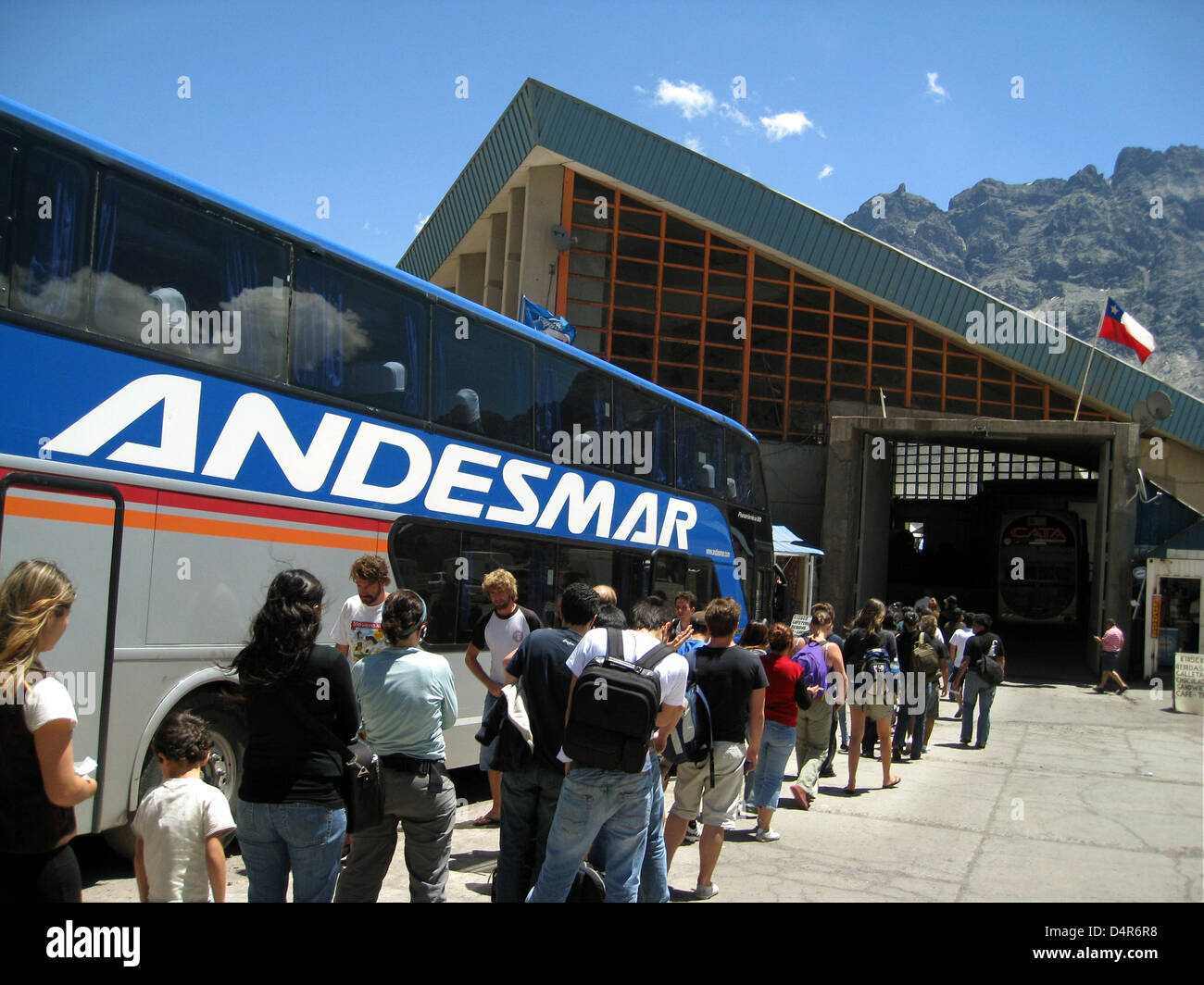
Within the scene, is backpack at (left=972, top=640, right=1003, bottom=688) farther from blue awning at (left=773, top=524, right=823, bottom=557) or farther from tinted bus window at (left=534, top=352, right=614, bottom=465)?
Answer: blue awning at (left=773, top=524, right=823, bottom=557)

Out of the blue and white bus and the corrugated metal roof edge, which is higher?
the corrugated metal roof edge

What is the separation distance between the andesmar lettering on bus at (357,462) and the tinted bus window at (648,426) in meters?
0.32

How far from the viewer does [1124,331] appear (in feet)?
74.0

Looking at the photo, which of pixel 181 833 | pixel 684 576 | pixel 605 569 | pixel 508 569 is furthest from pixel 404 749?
pixel 684 576

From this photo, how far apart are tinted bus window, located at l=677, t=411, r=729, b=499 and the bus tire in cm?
645

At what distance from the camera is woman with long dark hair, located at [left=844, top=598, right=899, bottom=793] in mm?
9445

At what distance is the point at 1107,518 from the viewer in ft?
75.9

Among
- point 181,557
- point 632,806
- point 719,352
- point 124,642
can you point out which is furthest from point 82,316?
point 719,352

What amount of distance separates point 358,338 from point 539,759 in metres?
3.70

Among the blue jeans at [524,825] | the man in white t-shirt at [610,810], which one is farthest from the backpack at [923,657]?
the blue jeans at [524,825]

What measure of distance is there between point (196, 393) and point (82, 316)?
0.77m

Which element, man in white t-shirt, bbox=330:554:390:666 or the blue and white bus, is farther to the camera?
man in white t-shirt, bbox=330:554:390:666

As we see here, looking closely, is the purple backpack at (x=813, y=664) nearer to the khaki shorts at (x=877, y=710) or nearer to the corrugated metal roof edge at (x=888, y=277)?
the khaki shorts at (x=877, y=710)
